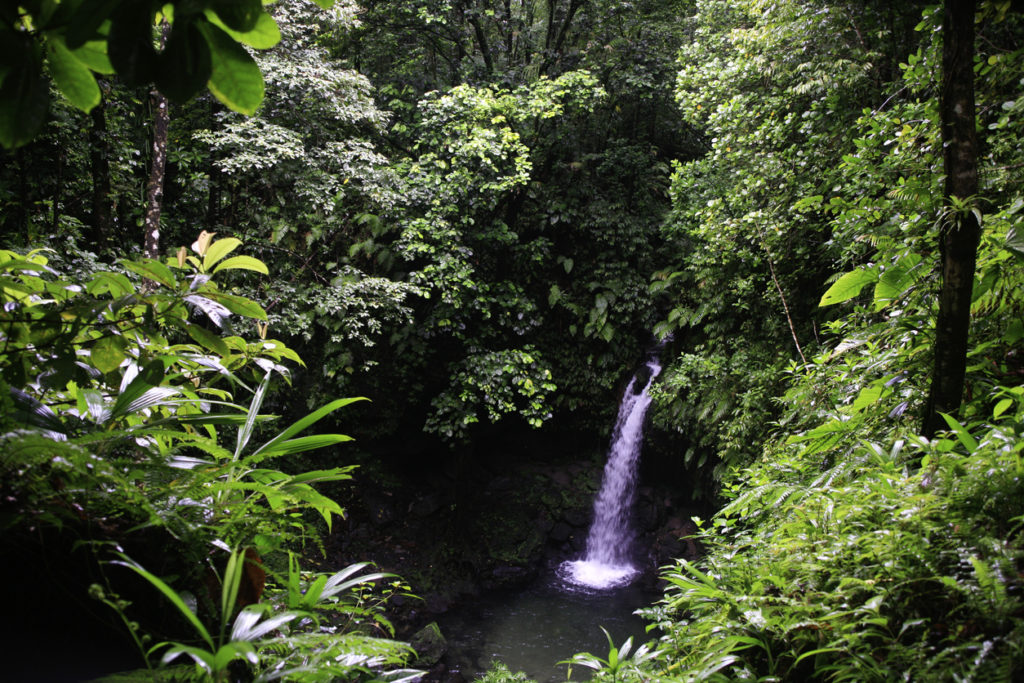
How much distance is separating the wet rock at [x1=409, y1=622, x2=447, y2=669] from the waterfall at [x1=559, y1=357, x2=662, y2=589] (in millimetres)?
2721

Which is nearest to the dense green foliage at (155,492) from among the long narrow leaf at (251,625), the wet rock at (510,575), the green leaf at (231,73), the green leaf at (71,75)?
the long narrow leaf at (251,625)

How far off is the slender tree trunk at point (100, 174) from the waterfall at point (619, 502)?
865 cm

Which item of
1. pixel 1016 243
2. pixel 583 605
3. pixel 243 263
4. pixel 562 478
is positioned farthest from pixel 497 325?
pixel 243 263

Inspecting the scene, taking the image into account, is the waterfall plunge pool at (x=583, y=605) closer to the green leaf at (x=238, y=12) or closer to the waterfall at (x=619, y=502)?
the waterfall at (x=619, y=502)

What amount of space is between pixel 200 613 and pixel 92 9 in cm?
123

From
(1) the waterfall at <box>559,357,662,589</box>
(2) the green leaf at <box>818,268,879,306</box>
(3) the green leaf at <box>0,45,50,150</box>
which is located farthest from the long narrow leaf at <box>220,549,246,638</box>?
(1) the waterfall at <box>559,357,662,589</box>

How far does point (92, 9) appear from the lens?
892 mm

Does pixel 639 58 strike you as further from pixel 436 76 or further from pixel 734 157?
pixel 734 157

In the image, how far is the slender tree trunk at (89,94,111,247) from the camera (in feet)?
23.5

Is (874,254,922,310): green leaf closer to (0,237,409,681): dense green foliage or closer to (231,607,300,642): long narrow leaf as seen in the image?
(0,237,409,681): dense green foliage

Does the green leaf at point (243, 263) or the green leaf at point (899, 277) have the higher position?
the green leaf at point (243, 263)

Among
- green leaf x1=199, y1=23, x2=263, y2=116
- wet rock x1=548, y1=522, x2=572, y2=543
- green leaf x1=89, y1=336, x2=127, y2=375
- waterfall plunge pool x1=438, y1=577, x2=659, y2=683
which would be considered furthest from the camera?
wet rock x1=548, y1=522, x2=572, y2=543

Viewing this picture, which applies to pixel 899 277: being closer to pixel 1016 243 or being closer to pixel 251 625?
pixel 1016 243

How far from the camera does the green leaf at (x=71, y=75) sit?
3.50ft
